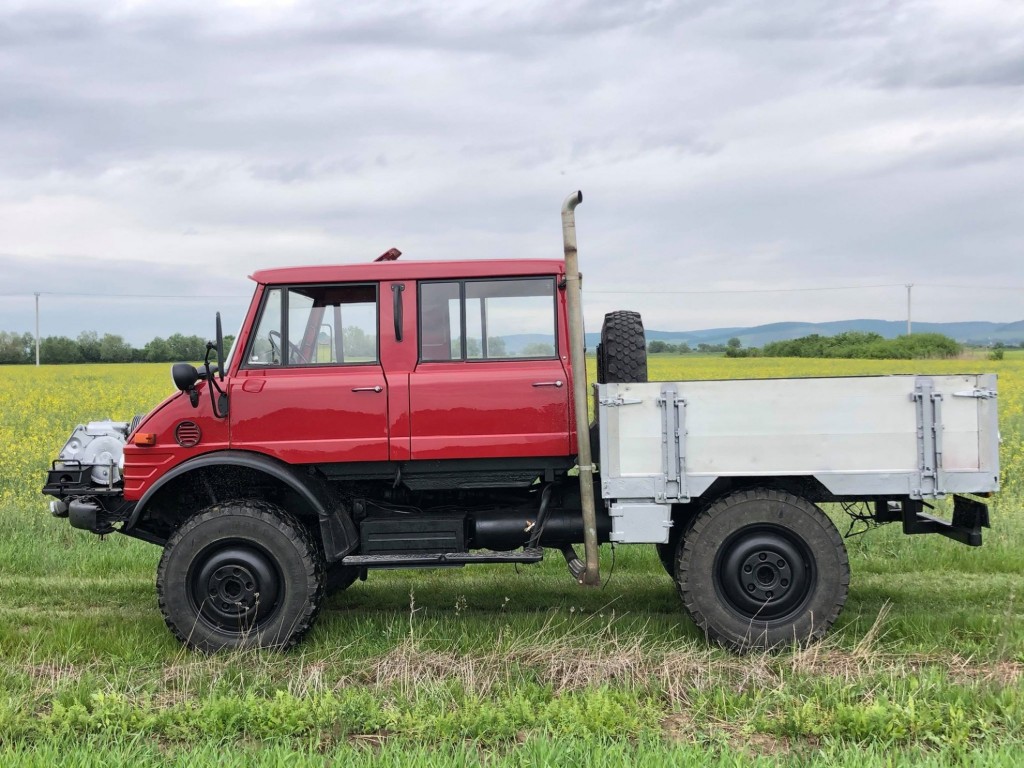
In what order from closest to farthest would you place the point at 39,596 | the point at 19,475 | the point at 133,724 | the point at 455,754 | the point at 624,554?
1. the point at 455,754
2. the point at 133,724
3. the point at 39,596
4. the point at 624,554
5. the point at 19,475

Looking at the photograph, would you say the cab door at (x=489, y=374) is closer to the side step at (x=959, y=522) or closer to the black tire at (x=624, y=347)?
the black tire at (x=624, y=347)

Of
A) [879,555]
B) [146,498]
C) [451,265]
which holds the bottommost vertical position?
[879,555]

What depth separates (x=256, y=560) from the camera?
18.1 ft

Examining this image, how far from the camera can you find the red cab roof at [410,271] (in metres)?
5.59

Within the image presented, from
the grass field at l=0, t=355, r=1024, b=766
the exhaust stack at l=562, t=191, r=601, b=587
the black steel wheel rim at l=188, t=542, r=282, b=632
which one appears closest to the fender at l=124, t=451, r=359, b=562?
the black steel wheel rim at l=188, t=542, r=282, b=632

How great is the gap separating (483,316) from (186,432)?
2051 millimetres

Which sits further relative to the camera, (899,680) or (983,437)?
(983,437)

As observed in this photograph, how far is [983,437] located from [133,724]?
4.96 meters

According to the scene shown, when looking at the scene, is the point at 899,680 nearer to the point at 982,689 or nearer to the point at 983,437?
the point at 982,689

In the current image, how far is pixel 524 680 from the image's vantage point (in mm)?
4684

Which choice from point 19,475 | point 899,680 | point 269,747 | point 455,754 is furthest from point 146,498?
point 19,475

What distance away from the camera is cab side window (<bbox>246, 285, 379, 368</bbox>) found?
568cm

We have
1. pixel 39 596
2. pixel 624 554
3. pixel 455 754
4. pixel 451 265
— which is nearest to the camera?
pixel 455 754

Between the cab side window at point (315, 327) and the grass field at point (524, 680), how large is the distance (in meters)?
1.82
